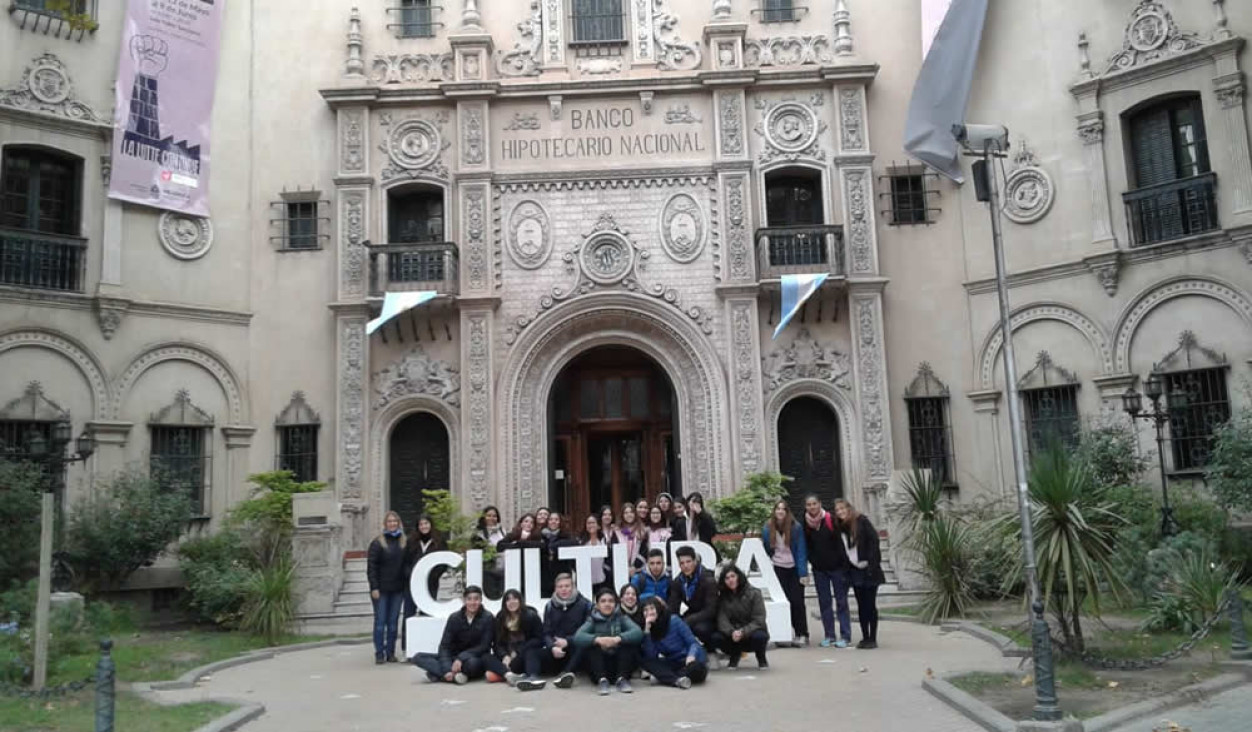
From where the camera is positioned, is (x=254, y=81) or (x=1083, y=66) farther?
(x=254, y=81)

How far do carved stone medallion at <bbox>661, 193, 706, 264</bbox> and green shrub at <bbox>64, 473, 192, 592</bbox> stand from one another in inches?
410

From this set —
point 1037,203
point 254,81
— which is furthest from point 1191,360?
point 254,81

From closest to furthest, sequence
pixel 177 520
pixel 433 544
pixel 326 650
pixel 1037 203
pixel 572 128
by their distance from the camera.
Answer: pixel 433 544 → pixel 326 650 → pixel 177 520 → pixel 1037 203 → pixel 572 128

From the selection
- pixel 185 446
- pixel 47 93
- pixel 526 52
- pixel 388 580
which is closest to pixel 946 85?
pixel 526 52

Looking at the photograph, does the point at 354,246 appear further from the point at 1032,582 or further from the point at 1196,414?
the point at 1196,414

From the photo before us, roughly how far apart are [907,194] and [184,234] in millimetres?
14662

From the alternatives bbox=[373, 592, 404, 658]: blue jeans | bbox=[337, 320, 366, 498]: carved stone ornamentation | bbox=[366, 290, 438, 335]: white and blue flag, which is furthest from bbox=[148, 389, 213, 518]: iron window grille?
bbox=[373, 592, 404, 658]: blue jeans

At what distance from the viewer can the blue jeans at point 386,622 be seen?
41.8 feet

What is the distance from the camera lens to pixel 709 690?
1005 centimetres

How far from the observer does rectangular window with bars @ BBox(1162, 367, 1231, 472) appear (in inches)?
701

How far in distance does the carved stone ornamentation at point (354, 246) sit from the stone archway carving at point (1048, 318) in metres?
12.5

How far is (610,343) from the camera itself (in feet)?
70.1

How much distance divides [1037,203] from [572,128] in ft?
31.0

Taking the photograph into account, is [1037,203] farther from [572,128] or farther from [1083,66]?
[572,128]
